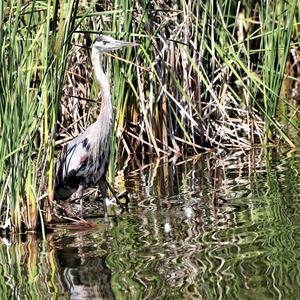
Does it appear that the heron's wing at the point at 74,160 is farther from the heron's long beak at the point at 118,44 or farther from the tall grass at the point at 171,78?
the heron's long beak at the point at 118,44

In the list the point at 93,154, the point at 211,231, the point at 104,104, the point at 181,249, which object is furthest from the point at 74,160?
the point at 181,249

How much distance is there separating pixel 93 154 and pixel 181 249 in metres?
1.58

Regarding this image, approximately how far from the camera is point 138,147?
29.6 ft

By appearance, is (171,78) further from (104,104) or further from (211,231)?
(211,231)

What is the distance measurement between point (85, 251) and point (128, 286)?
0.85 m

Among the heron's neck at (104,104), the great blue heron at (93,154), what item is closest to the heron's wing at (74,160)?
the great blue heron at (93,154)

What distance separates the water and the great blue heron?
1.31ft

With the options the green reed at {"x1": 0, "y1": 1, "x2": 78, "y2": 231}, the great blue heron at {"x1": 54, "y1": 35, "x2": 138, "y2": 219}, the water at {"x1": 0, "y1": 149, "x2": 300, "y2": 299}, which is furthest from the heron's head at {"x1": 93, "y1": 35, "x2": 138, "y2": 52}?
the water at {"x1": 0, "y1": 149, "x2": 300, "y2": 299}

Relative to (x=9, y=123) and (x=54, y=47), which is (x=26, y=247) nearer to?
(x=9, y=123)

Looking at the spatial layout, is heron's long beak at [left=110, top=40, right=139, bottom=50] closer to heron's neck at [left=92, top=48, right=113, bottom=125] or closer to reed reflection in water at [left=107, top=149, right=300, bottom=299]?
heron's neck at [left=92, top=48, right=113, bottom=125]

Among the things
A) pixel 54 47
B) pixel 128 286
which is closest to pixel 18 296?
pixel 128 286

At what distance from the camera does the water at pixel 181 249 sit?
5.16m

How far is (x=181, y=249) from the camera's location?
586 cm

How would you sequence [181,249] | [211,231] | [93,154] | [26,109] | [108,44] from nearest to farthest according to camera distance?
1. [181,249]
2. [26,109]
3. [211,231]
4. [93,154]
5. [108,44]
